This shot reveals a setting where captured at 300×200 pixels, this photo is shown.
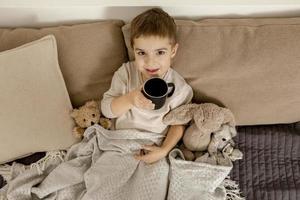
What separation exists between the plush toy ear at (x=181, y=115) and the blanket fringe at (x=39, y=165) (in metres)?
0.42

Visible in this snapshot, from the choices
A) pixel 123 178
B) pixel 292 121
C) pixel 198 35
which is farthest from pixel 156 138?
pixel 292 121

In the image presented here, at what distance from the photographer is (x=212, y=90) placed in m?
1.42

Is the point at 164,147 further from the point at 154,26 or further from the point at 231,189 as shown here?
the point at 154,26

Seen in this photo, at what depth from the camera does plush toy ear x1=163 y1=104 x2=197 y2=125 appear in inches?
53.9

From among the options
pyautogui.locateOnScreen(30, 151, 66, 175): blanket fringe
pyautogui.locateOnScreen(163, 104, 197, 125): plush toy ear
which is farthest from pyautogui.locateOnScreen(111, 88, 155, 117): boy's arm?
pyautogui.locateOnScreen(30, 151, 66, 175): blanket fringe

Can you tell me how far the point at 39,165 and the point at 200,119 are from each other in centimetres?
61

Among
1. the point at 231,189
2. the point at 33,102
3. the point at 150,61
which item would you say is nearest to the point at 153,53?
the point at 150,61

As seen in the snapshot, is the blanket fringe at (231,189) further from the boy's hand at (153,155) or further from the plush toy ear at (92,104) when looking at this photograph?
the plush toy ear at (92,104)

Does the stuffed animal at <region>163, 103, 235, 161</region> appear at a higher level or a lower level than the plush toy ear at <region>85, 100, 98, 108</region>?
lower

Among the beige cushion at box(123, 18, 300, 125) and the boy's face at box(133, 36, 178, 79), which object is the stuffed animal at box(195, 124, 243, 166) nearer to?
the beige cushion at box(123, 18, 300, 125)

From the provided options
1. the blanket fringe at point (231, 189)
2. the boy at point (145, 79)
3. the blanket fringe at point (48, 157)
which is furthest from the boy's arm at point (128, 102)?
the blanket fringe at point (231, 189)

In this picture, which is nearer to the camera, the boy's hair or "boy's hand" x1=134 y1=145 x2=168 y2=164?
the boy's hair

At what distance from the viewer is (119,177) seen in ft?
4.55

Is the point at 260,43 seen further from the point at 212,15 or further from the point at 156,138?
the point at 156,138
